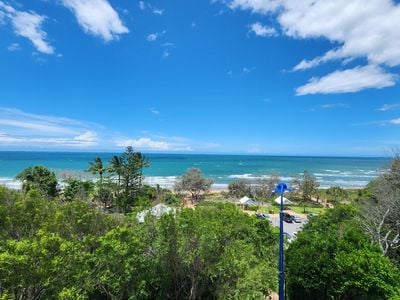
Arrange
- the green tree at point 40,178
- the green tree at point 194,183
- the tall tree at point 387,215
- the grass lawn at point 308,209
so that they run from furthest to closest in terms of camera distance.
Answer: the green tree at point 194,183, the grass lawn at point 308,209, the green tree at point 40,178, the tall tree at point 387,215

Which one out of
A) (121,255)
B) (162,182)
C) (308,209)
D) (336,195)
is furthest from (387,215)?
(162,182)

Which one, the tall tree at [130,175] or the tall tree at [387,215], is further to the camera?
the tall tree at [130,175]

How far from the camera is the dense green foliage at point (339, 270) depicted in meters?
9.22

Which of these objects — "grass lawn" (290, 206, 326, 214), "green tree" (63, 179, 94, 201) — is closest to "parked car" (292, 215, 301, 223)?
"grass lawn" (290, 206, 326, 214)

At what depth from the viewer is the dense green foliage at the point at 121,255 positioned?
5.29m

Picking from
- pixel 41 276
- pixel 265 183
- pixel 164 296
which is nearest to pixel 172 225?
pixel 164 296

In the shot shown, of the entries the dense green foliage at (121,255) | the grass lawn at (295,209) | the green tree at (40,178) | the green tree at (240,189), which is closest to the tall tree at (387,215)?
the dense green foliage at (121,255)

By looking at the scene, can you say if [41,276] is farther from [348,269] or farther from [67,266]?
[348,269]

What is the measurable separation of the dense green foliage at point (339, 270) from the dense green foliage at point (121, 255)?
1.72 metres

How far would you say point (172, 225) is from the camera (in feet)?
29.1

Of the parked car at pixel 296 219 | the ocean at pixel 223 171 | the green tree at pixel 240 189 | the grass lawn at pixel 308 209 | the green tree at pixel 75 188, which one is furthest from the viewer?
the ocean at pixel 223 171

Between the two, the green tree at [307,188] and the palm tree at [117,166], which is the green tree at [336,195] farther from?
the palm tree at [117,166]

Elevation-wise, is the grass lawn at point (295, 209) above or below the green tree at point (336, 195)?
below

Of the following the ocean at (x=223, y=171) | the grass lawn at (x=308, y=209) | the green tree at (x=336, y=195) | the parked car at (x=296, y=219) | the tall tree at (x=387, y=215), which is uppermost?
the tall tree at (x=387, y=215)
